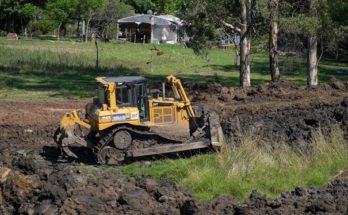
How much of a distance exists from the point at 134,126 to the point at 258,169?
14.8 feet

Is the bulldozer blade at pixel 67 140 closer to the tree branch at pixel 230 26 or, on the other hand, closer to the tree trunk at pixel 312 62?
the tree branch at pixel 230 26

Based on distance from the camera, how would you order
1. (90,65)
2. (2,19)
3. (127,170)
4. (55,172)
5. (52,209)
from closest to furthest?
(52,209), (55,172), (127,170), (90,65), (2,19)

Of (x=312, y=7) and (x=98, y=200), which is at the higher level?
(x=312, y=7)

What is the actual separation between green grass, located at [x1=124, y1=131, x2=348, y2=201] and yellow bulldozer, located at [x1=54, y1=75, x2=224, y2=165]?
152cm

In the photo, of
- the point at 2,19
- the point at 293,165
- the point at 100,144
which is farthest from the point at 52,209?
the point at 2,19

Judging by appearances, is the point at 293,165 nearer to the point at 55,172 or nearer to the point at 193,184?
the point at 193,184

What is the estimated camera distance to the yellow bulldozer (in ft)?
55.6

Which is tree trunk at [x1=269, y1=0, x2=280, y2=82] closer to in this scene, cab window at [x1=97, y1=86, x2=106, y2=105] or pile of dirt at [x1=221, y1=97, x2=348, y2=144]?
pile of dirt at [x1=221, y1=97, x2=348, y2=144]

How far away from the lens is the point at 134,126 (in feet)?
56.5

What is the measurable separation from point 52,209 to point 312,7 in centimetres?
2329

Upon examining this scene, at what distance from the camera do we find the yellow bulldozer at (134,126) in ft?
55.6

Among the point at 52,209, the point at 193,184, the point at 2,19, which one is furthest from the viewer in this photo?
the point at 2,19

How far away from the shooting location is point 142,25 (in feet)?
318

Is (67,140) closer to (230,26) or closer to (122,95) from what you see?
(122,95)
